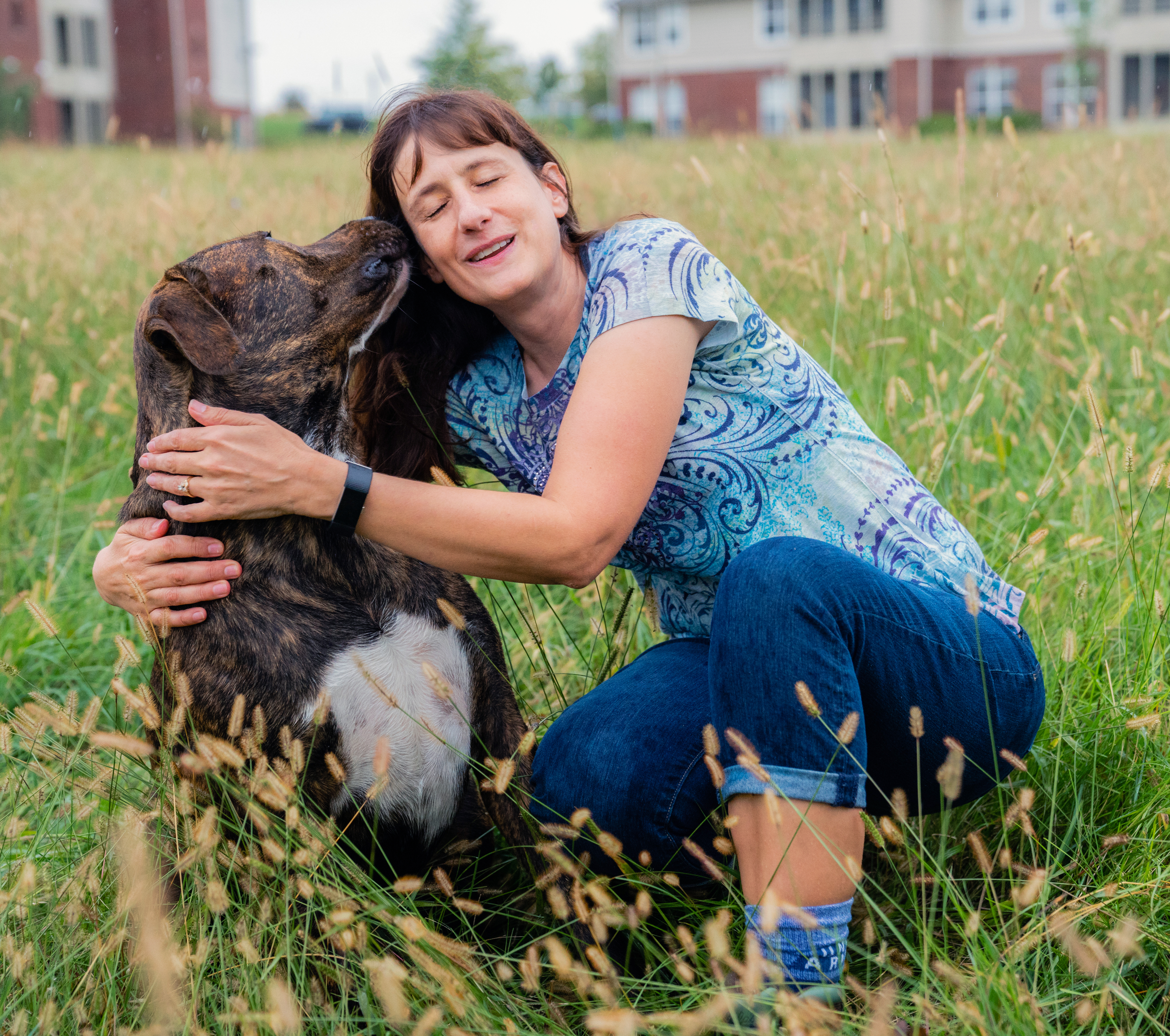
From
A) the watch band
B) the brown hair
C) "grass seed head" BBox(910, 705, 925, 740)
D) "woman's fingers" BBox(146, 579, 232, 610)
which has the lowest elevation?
"grass seed head" BBox(910, 705, 925, 740)

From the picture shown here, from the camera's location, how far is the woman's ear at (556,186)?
274 centimetres

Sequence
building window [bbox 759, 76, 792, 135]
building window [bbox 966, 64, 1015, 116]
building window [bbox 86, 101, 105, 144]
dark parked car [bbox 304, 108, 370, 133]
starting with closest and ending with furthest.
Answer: dark parked car [bbox 304, 108, 370, 133] < building window [bbox 86, 101, 105, 144] < building window [bbox 966, 64, 1015, 116] < building window [bbox 759, 76, 792, 135]

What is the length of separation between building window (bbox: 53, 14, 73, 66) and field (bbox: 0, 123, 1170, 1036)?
40118mm

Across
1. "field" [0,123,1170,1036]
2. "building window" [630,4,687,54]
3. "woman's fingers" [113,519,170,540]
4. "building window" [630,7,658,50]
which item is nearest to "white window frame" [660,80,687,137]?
"building window" [630,4,687,54]

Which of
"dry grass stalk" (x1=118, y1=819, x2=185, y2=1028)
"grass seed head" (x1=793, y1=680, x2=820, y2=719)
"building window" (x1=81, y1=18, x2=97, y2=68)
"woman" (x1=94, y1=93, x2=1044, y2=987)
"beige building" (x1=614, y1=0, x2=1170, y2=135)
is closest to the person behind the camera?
"dry grass stalk" (x1=118, y1=819, x2=185, y2=1028)

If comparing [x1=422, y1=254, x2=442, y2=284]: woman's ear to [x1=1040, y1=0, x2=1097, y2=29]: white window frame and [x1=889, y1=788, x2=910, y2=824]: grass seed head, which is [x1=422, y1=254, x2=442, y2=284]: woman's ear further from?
[x1=1040, y1=0, x2=1097, y2=29]: white window frame

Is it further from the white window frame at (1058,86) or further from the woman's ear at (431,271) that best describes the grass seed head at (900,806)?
the white window frame at (1058,86)

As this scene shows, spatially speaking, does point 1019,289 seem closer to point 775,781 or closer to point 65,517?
point 775,781

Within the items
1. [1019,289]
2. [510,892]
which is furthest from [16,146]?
[510,892]

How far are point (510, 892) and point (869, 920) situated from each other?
119 cm

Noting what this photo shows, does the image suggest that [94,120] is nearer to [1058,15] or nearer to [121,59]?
[121,59]

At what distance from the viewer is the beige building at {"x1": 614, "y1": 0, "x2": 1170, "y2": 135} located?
37.8 meters

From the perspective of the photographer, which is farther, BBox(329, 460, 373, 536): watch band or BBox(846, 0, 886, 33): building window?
BBox(846, 0, 886, 33): building window

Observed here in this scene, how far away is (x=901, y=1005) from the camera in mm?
1917
